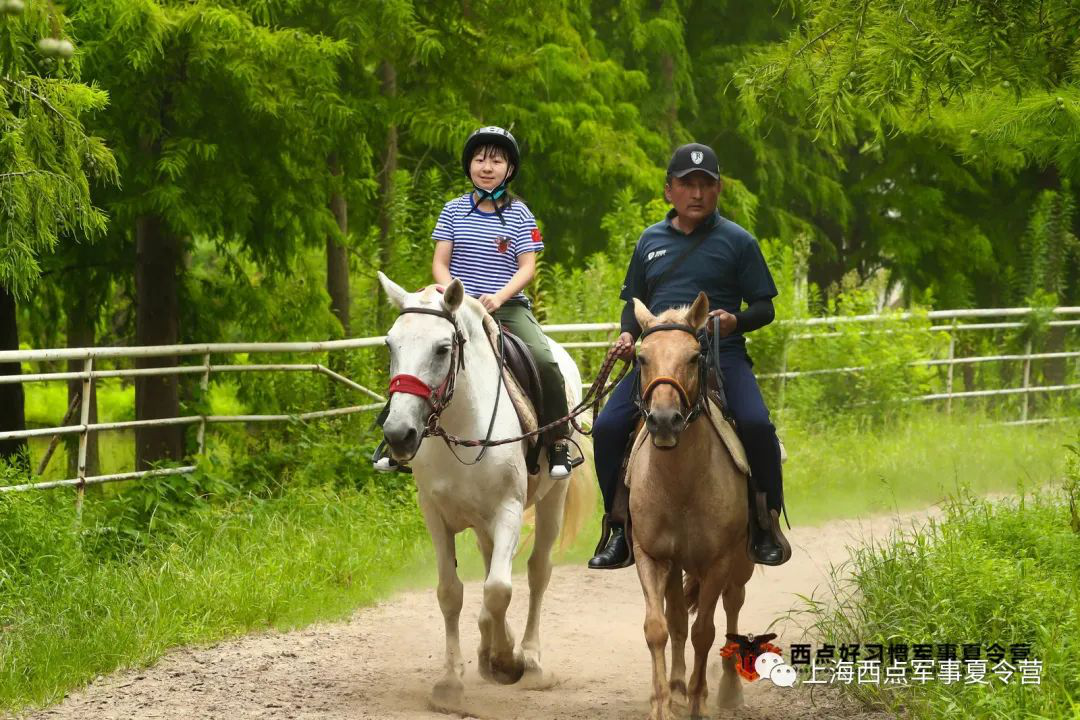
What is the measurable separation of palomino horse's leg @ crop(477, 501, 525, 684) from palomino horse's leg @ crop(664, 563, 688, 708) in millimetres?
861

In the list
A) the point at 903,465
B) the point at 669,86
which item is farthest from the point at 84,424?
the point at 669,86

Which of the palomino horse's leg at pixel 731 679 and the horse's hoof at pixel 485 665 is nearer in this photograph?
the palomino horse's leg at pixel 731 679

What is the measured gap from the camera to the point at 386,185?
15555mm

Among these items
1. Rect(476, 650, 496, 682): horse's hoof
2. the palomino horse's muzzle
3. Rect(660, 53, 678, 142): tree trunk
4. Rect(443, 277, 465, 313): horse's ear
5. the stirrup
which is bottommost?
Rect(476, 650, 496, 682): horse's hoof

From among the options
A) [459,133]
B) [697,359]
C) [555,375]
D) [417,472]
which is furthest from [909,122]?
[459,133]

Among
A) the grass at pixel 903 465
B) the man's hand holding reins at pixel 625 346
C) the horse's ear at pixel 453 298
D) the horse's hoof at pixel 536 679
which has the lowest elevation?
the horse's hoof at pixel 536 679

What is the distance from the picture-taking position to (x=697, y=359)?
20.3 ft

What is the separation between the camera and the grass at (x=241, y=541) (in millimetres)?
7695

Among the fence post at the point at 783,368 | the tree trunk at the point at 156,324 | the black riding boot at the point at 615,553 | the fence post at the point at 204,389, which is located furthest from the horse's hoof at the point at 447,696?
the fence post at the point at 783,368

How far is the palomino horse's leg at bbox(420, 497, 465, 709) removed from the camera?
7047 millimetres

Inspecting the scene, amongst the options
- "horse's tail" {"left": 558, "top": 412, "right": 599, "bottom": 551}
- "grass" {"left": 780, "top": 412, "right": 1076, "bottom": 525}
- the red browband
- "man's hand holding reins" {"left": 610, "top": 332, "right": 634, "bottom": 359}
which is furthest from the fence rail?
"man's hand holding reins" {"left": 610, "top": 332, "right": 634, "bottom": 359}

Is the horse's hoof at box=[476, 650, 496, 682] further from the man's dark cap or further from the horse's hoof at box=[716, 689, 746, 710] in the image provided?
the man's dark cap

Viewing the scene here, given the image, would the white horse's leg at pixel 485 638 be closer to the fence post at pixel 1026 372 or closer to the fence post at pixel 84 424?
the fence post at pixel 84 424

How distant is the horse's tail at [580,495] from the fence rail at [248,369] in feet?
11.8
